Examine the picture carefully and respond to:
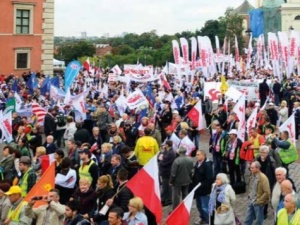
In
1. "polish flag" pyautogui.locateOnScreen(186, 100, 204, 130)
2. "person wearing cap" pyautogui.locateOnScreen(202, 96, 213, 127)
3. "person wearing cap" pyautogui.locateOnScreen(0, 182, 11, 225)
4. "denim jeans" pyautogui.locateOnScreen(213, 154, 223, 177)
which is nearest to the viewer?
"person wearing cap" pyautogui.locateOnScreen(0, 182, 11, 225)

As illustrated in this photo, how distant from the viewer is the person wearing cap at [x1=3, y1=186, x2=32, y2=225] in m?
8.59

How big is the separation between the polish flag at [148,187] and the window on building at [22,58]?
32756mm

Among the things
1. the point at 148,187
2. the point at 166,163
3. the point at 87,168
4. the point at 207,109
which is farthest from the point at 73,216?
the point at 207,109

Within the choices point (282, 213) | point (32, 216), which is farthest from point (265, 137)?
point (32, 216)

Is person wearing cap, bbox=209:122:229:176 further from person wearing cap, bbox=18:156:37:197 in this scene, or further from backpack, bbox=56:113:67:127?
backpack, bbox=56:113:67:127

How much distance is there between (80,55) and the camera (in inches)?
3979

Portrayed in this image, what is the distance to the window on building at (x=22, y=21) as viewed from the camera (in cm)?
3997

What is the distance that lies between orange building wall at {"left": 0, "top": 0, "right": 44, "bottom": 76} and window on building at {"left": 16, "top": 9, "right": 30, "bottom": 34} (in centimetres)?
40

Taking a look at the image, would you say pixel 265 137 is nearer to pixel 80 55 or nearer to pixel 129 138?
pixel 129 138

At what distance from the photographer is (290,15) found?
113m

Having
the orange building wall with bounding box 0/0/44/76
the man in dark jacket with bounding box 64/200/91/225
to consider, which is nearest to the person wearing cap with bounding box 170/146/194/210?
the man in dark jacket with bounding box 64/200/91/225

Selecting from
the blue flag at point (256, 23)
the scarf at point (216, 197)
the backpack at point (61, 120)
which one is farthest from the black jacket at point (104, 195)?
the blue flag at point (256, 23)

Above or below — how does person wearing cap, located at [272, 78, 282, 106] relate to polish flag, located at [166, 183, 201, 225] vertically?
above

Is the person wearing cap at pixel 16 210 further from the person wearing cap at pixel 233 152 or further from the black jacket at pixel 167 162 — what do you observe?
the person wearing cap at pixel 233 152
